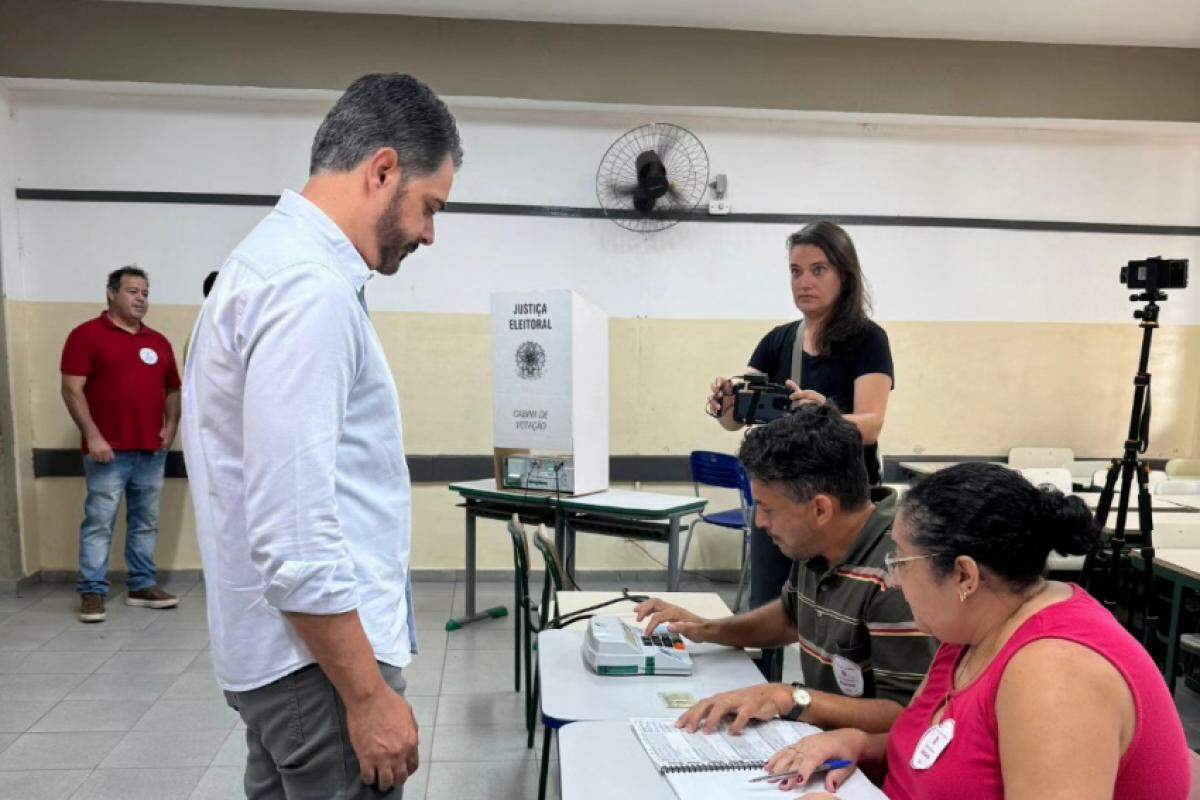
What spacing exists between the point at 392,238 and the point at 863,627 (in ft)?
3.36

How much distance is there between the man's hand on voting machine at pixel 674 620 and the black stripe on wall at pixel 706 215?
313 cm

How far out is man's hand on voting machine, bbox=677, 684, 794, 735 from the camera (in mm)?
1172

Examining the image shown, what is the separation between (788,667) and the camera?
334cm

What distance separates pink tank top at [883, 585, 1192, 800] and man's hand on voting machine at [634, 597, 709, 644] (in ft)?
1.85

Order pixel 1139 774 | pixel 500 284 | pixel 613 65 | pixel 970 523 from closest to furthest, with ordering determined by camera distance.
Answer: pixel 1139 774, pixel 970 523, pixel 613 65, pixel 500 284

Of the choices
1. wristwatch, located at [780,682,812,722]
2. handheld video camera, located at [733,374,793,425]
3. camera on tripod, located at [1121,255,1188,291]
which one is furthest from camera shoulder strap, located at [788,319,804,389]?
camera on tripod, located at [1121,255,1188,291]

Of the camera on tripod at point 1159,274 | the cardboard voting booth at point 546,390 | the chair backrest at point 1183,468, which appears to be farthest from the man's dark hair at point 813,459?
the chair backrest at point 1183,468

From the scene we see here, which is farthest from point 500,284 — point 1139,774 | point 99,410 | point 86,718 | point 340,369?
point 1139,774

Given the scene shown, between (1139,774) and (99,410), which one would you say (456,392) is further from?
(1139,774)

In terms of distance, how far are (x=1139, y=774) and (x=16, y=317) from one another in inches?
199

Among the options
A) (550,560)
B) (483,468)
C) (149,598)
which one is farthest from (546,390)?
(149,598)

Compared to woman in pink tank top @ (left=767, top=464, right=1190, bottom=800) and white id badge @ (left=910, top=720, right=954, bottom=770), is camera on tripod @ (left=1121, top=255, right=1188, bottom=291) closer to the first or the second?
woman in pink tank top @ (left=767, top=464, right=1190, bottom=800)

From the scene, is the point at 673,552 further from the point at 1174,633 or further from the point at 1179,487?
the point at 1179,487

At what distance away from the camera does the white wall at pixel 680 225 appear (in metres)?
4.14
